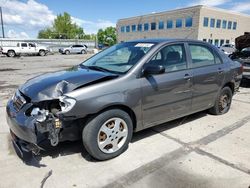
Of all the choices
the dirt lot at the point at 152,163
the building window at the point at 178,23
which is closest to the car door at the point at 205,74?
the dirt lot at the point at 152,163

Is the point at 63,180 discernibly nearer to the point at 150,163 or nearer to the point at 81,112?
the point at 81,112

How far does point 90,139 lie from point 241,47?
813 centimetres

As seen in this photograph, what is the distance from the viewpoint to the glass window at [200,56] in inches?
158

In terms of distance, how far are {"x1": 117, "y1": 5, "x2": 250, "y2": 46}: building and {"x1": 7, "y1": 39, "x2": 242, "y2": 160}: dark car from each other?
125 ft

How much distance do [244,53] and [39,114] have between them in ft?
28.0

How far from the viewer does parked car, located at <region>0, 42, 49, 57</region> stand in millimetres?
26109

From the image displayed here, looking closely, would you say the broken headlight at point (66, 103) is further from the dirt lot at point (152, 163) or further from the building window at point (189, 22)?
the building window at point (189, 22)

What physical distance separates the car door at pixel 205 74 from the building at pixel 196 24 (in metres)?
37.2

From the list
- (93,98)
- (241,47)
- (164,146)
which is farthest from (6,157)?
(241,47)

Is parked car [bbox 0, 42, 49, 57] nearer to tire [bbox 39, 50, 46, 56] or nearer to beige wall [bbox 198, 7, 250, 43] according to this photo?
tire [bbox 39, 50, 46, 56]

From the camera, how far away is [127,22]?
55031 mm

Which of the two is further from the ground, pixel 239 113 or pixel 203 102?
pixel 203 102

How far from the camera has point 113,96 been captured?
2.90m

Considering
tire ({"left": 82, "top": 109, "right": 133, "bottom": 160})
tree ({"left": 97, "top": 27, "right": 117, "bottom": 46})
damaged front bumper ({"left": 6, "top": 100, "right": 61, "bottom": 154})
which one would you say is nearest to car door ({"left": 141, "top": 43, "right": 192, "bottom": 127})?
tire ({"left": 82, "top": 109, "right": 133, "bottom": 160})
